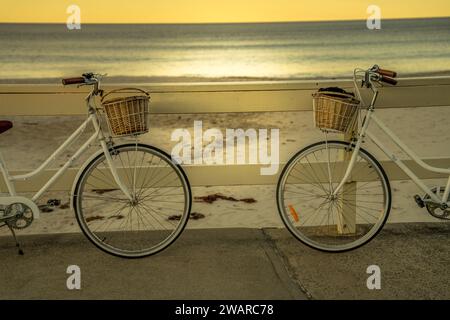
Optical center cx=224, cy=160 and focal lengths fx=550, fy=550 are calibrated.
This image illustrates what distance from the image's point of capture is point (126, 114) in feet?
11.6

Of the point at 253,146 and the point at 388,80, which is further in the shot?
the point at 253,146

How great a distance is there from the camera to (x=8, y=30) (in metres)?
76.4

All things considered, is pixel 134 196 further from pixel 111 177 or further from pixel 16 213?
pixel 16 213

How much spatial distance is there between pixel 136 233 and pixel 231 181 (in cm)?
96

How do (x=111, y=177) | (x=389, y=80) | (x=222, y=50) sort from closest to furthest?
(x=389, y=80)
(x=111, y=177)
(x=222, y=50)

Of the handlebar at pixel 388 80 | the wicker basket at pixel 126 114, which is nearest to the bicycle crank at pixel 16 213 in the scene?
the wicker basket at pixel 126 114

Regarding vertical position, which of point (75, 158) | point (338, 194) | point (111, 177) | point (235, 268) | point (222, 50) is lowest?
point (235, 268)

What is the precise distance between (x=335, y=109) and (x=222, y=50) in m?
60.3

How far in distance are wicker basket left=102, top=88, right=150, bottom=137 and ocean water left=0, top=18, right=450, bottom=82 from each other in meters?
35.2

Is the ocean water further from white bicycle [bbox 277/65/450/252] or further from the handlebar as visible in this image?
the handlebar

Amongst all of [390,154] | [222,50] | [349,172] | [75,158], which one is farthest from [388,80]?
[222,50]

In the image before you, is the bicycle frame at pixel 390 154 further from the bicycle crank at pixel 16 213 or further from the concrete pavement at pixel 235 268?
the bicycle crank at pixel 16 213

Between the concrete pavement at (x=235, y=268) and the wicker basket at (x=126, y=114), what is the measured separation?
1.02m

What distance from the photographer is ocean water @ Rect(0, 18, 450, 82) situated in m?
44.6
